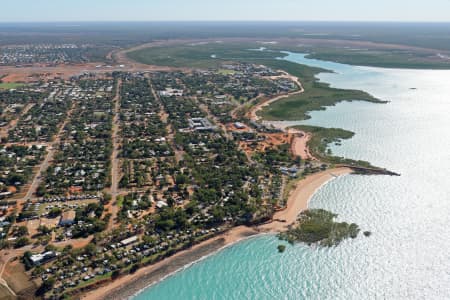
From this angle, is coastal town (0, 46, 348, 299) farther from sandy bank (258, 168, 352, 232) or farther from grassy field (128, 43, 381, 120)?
grassy field (128, 43, 381, 120)

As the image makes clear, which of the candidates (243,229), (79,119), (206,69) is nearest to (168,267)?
(243,229)

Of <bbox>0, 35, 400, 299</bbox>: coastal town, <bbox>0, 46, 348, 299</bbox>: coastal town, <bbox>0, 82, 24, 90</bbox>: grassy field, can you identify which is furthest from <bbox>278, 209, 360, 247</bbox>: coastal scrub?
<bbox>0, 82, 24, 90</bbox>: grassy field

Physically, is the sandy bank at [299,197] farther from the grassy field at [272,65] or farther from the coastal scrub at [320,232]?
the grassy field at [272,65]

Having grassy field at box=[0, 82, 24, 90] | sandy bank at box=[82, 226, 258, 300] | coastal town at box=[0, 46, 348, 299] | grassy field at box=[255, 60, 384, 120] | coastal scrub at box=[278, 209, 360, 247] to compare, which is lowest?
sandy bank at box=[82, 226, 258, 300]

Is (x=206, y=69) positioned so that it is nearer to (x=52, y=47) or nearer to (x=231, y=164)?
(x=231, y=164)

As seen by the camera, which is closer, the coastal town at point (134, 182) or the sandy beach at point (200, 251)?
the sandy beach at point (200, 251)

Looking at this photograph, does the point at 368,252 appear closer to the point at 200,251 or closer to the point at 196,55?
the point at 200,251

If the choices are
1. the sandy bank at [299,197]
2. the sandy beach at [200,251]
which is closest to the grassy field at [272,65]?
the sandy bank at [299,197]
